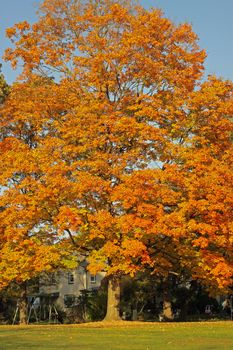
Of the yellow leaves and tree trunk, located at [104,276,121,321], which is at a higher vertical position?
the yellow leaves

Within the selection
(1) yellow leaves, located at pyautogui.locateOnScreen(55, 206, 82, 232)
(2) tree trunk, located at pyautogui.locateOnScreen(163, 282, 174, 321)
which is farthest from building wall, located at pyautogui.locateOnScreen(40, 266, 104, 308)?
(1) yellow leaves, located at pyautogui.locateOnScreen(55, 206, 82, 232)

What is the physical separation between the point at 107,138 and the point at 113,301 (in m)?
9.31

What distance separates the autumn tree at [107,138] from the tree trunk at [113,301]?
0.06 metres

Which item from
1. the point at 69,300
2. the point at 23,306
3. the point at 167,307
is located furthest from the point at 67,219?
A: the point at 69,300

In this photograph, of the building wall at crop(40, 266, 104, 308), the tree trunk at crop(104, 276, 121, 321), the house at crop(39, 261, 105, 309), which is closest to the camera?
the tree trunk at crop(104, 276, 121, 321)

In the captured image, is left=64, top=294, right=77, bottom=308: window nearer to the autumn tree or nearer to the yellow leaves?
the autumn tree

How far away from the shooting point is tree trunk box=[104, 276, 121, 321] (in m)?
32.4

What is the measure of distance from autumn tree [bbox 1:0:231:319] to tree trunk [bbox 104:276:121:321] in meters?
0.06

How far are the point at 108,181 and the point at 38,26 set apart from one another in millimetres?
11829

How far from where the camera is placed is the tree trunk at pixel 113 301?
3244 centimetres

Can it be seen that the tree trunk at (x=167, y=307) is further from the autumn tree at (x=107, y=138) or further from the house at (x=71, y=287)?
the house at (x=71, y=287)

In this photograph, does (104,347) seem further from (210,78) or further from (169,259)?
(210,78)

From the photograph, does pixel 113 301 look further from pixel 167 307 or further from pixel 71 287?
pixel 71 287

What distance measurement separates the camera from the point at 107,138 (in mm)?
31938
